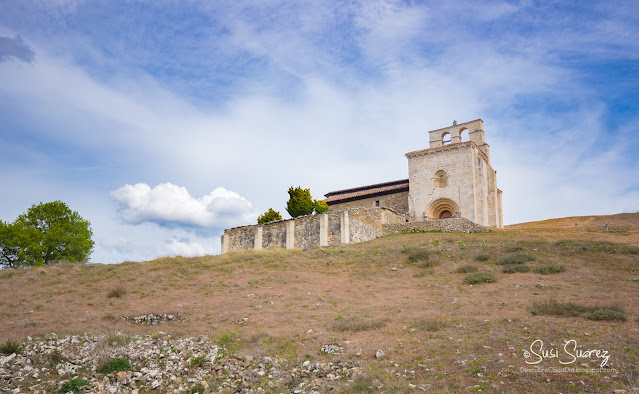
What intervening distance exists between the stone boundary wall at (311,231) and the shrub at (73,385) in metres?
20.9

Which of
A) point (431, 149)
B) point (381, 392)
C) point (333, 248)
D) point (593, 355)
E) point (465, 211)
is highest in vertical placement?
point (431, 149)

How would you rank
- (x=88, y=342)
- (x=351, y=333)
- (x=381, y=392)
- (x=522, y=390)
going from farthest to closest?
(x=351, y=333)
(x=88, y=342)
(x=381, y=392)
(x=522, y=390)

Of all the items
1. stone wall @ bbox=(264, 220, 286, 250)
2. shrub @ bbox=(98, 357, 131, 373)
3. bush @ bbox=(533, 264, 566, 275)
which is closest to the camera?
shrub @ bbox=(98, 357, 131, 373)

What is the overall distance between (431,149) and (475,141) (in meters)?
5.08

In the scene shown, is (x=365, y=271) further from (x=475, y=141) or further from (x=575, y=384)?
(x=475, y=141)

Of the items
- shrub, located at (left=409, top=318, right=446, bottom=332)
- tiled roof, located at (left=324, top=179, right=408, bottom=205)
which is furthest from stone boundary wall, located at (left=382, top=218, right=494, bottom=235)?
shrub, located at (left=409, top=318, right=446, bottom=332)

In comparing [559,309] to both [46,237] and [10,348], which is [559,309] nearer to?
[10,348]

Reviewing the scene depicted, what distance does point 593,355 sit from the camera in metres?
10.1

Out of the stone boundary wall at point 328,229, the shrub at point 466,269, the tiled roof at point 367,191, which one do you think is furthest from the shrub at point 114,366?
Answer: the tiled roof at point 367,191

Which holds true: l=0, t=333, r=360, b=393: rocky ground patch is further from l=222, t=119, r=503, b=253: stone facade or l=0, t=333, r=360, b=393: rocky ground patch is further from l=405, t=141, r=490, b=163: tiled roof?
l=405, t=141, r=490, b=163: tiled roof

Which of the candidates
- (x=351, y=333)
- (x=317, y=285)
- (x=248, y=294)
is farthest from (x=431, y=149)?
(x=351, y=333)

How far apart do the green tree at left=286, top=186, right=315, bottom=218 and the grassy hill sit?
9190 millimetres

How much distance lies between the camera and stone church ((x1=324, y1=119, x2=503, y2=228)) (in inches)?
1486

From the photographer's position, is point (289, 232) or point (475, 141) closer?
point (289, 232)
